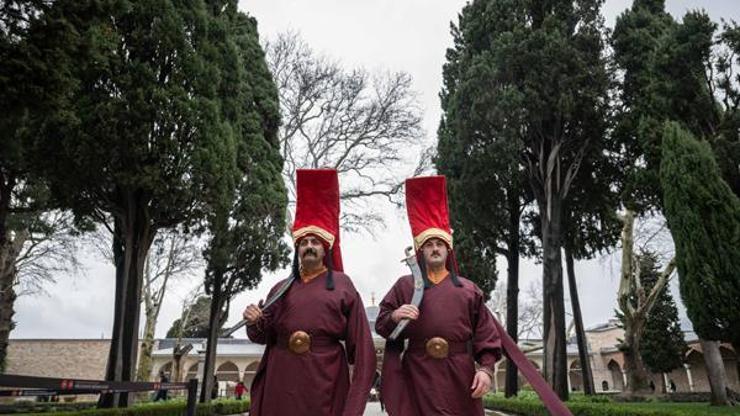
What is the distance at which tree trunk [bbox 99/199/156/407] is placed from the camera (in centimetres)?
1038

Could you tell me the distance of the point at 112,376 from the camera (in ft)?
33.7

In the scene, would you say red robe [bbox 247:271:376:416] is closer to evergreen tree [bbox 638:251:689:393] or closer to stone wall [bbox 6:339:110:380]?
evergreen tree [bbox 638:251:689:393]

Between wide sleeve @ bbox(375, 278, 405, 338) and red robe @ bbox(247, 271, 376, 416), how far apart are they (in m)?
0.12

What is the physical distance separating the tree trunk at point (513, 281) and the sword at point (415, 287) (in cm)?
1265

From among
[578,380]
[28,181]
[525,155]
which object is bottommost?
[578,380]

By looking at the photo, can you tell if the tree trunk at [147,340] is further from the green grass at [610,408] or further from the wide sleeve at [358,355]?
the wide sleeve at [358,355]

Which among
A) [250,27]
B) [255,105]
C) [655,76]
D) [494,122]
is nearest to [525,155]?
[494,122]

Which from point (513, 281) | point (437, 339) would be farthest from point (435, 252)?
point (513, 281)

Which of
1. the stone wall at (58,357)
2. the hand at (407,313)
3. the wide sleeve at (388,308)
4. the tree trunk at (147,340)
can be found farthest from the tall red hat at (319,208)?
the stone wall at (58,357)

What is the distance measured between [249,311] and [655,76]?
10.3m

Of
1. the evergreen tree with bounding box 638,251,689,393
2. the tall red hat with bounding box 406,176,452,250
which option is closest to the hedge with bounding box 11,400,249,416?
the tall red hat with bounding box 406,176,452,250

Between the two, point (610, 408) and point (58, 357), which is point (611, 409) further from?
point (58, 357)

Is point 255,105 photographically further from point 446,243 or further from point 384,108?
point 446,243

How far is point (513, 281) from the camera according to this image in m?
16.0
